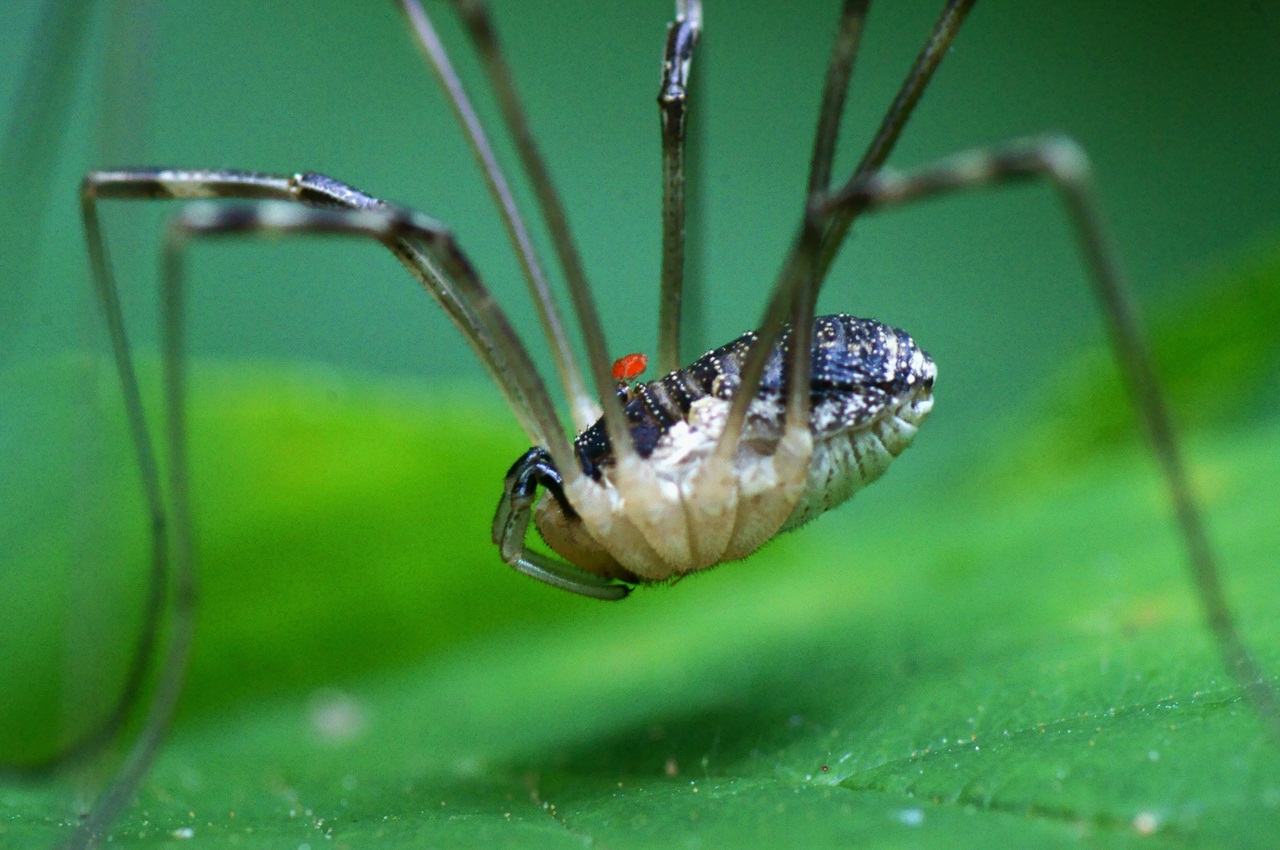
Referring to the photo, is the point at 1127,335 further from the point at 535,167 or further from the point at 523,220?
the point at 523,220

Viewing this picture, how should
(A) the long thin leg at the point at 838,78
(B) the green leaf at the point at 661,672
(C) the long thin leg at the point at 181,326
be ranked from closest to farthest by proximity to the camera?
(B) the green leaf at the point at 661,672
(C) the long thin leg at the point at 181,326
(A) the long thin leg at the point at 838,78

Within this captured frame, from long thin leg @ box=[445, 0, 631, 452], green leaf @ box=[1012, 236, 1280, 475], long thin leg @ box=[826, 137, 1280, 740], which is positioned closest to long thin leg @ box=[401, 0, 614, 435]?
long thin leg @ box=[445, 0, 631, 452]

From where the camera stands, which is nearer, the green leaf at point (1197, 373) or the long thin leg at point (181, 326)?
the long thin leg at point (181, 326)

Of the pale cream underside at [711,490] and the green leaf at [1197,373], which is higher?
the green leaf at [1197,373]

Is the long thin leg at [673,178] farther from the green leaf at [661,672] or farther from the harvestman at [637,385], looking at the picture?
the green leaf at [661,672]

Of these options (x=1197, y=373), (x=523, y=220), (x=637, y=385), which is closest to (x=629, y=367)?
(x=637, y=385)

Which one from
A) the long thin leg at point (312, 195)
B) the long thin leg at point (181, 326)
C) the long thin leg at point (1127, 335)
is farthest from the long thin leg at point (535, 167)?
the long thin leg at point (1127, 335)
